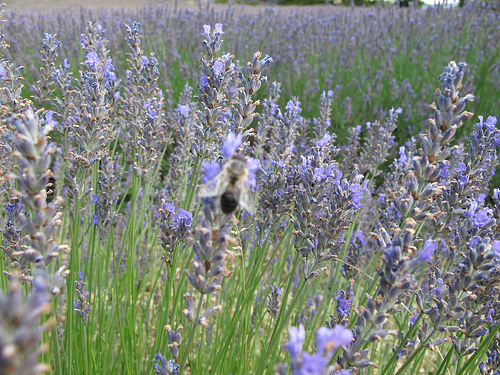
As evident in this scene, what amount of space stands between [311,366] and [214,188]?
0.53 metres

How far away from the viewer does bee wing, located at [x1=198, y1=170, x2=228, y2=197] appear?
98cm

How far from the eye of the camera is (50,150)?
2.73 feet

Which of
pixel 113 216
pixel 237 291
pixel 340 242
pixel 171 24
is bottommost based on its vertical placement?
pixel 237 291

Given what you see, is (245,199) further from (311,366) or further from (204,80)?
(204,80)

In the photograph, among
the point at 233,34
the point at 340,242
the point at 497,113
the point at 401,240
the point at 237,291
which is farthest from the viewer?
the point at 233,34

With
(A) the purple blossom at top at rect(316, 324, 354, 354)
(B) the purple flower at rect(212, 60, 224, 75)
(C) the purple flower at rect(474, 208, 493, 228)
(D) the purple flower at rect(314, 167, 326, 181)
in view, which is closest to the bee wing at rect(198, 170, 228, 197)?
(A) the purple blossom at top at rect(316, 324, 354, 354)

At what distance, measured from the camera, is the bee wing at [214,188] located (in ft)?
3.22

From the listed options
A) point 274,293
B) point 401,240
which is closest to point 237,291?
point 274,293

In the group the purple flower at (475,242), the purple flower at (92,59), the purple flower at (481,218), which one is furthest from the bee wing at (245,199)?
the purple flower at (92,59)

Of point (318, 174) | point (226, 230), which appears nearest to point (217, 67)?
point (318, 174)

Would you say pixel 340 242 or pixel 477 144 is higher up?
pixel 477 144

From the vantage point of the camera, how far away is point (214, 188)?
3.28 feet

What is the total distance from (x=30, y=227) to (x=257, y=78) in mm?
1076

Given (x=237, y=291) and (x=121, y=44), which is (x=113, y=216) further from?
(x=121, y=44)
